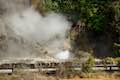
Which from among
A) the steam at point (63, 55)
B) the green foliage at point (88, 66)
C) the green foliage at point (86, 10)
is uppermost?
the green foliage at point (86, 10)

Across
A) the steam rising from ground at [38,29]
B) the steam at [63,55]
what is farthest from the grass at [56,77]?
the steam rising from ground at [38,29]

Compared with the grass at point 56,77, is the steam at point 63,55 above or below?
below

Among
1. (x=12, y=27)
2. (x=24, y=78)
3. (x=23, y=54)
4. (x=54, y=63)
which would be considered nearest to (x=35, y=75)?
(x=24, y=78)

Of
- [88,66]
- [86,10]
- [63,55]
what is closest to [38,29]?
[63,55]

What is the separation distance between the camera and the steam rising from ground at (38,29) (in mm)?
28484

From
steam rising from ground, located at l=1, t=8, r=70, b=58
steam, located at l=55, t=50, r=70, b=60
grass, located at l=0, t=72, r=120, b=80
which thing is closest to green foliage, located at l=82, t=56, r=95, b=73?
grass, located at l=0, t=72, r=120, b=80

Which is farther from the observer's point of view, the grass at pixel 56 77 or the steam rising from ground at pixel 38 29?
the steam rising from ground at pixel 38 29

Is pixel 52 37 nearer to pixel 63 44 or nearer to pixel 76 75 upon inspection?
pixel 63 44

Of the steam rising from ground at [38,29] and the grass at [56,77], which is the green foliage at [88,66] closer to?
the grass at [56,77]

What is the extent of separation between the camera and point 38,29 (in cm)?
3064

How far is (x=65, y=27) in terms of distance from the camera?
3155 cm

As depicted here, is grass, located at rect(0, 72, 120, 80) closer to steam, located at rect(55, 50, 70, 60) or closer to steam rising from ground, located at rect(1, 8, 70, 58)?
steam, located at rect(55, 50, 70, 60)

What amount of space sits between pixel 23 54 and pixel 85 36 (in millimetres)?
6045

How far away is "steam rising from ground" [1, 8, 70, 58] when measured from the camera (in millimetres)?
28484
